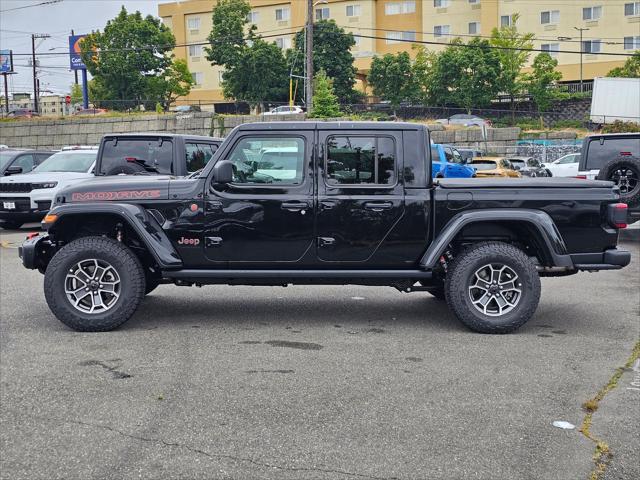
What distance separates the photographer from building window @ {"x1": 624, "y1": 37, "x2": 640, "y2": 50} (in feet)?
213

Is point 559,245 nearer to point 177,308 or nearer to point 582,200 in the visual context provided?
point 582,200

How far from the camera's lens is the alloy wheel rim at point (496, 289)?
698 cm

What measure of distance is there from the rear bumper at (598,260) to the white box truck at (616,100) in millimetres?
35246

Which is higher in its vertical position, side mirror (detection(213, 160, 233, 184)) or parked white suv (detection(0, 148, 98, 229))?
side mirror (detection(213, 160, 233, 184))

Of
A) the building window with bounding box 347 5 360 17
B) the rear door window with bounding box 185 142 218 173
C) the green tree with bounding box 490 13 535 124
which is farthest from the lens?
the building window with bounding box 347 5 360 17

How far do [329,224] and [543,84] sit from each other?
52687mm

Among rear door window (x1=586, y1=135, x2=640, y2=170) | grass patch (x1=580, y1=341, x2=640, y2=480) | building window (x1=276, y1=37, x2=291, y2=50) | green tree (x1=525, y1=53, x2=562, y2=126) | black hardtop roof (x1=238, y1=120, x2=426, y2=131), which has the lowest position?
grass patch (x1=580, y1=341, x2=640, y2=480)

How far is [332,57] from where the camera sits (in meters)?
63.1

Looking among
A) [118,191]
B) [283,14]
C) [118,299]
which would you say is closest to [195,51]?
[283,14]

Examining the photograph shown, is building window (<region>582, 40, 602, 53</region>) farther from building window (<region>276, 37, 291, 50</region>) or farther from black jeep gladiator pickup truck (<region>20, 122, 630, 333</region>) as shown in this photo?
black jeep gladiator pickup truck (<region>20, 122, 630, 333</region>)

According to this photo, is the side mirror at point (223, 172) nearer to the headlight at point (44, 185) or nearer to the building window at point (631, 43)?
the headlight at point (44, 185)

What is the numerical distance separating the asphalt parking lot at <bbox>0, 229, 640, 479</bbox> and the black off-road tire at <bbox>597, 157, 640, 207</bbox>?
4.25 metres

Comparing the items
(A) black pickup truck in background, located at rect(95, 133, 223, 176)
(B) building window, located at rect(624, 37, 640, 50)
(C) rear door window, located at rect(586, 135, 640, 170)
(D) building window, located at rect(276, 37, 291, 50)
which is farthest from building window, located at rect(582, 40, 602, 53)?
(A) black pickup truck in background, located at rect(95, 133, 223, 176)

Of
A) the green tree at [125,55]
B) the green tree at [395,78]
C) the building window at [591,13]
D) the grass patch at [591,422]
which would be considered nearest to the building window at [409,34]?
the building window at [591,13]
